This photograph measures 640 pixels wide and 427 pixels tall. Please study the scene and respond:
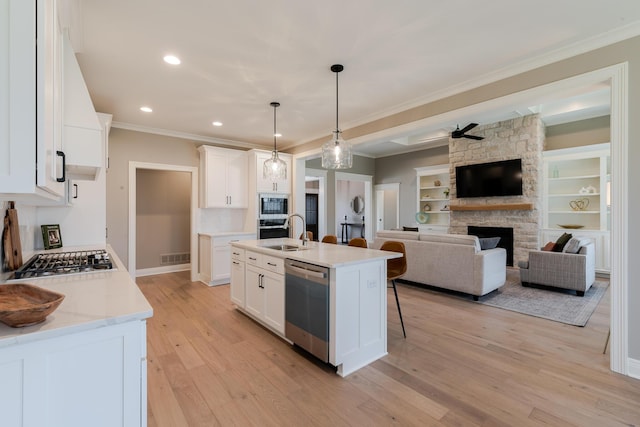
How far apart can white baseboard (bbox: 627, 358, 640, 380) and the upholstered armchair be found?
2.27 m

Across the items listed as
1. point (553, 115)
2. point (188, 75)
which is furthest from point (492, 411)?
Answer: point (553, 115)

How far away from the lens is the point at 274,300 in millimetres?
2914

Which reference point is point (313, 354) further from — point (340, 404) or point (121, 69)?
point (121, 69)

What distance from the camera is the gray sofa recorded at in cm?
395

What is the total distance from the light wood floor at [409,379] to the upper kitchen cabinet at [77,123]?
1.66 meters

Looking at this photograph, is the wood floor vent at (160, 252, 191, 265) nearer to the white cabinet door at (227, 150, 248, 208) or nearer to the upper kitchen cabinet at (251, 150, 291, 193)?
the white cabinet door at (227, 150, 248, 208)

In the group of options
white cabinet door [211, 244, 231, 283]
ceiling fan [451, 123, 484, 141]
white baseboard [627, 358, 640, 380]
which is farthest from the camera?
ceiling fan [451, 123, 484, 141]

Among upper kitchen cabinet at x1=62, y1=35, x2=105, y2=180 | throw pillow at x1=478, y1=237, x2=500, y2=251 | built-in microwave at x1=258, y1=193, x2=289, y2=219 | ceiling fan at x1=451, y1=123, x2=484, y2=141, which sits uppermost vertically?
ceiling fan at x1=451, y1=123, x2=484, y2=141

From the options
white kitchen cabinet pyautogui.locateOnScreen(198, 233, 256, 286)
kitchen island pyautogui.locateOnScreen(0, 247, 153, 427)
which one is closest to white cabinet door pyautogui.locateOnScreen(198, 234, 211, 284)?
white kitchen cabinet pyautogui.locateOnScreen(198, 233, 256, 286)

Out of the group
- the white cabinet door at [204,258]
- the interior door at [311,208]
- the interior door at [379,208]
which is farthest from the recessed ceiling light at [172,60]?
the interior door at [311,208]

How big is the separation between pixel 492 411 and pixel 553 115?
596cm

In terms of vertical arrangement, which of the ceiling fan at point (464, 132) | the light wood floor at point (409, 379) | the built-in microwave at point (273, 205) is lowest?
the light wood floor at point (409, 379)

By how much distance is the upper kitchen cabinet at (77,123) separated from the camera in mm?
1732

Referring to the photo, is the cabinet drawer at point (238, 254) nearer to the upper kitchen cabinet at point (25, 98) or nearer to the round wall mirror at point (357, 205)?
the upper kitchen cabinet at point (25, 98)
